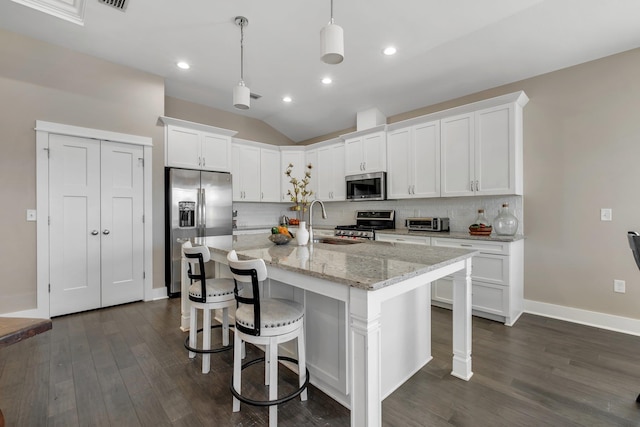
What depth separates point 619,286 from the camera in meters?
2.86

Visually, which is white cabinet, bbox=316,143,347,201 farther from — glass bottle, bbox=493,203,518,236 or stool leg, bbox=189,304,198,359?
stool leg, bbox=189,304,198,359

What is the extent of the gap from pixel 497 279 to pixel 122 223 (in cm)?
457

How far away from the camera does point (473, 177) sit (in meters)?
3.48

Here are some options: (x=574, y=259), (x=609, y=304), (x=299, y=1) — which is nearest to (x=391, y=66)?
(x=299, y=1)

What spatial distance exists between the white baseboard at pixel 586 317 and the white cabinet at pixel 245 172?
14.5ft

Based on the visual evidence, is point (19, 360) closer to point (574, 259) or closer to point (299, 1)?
point (299, 1)

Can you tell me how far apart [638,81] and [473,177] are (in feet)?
5.40

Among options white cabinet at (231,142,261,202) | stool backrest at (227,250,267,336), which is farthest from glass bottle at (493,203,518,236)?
white cabinet at (231,142,261,202)

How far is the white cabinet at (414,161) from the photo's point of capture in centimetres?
383

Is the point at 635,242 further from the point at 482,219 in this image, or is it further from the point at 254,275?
the point at 254,275

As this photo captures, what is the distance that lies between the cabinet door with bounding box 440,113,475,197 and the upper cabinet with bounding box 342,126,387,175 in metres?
0.92

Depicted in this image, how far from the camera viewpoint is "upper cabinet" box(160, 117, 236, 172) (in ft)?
13.4

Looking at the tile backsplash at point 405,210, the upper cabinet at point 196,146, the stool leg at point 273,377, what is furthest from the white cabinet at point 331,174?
the stool leg at point 273,377

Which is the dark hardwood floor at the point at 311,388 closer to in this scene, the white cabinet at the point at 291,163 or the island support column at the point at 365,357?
the island support column at the point at 365,357
